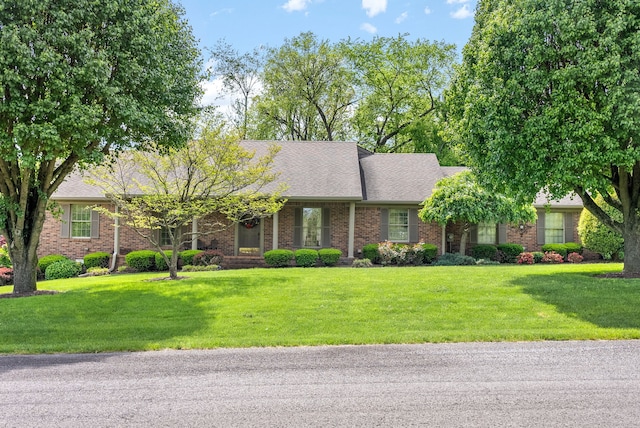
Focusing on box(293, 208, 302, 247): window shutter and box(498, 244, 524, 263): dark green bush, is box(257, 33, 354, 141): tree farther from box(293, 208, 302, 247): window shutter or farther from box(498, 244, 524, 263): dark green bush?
box(498, 244, 524, 263): dark green bush

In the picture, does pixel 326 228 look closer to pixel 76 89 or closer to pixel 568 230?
pixel 568 230

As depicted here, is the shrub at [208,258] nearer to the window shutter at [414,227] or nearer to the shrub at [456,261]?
the window shutter at [414,227]

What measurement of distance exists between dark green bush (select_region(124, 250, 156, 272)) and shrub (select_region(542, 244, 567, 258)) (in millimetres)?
15639

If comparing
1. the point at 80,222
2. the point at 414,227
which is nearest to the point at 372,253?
the point at 414,227

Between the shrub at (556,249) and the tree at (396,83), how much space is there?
16.1 m

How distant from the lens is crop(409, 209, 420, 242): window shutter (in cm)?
1880

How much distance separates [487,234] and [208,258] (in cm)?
1160

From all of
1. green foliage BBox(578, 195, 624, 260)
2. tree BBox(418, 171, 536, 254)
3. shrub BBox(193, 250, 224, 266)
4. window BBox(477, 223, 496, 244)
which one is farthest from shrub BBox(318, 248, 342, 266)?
green foliage BBox(578, 195, 624, 260)

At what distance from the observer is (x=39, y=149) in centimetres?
997

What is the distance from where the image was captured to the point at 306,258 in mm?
17391

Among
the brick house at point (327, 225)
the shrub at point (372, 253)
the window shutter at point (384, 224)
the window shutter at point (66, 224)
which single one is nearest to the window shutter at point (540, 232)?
the brick house at point (327, 225)

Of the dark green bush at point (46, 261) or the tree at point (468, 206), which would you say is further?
the dark green bush at point (46, 261)

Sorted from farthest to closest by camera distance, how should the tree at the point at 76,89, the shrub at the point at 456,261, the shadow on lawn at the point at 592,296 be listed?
the shrub at the point at 456,261 < the tree at the point at 76,89 < the shadow on lawn at the point at 592,296

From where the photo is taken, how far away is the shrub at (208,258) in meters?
17.5
